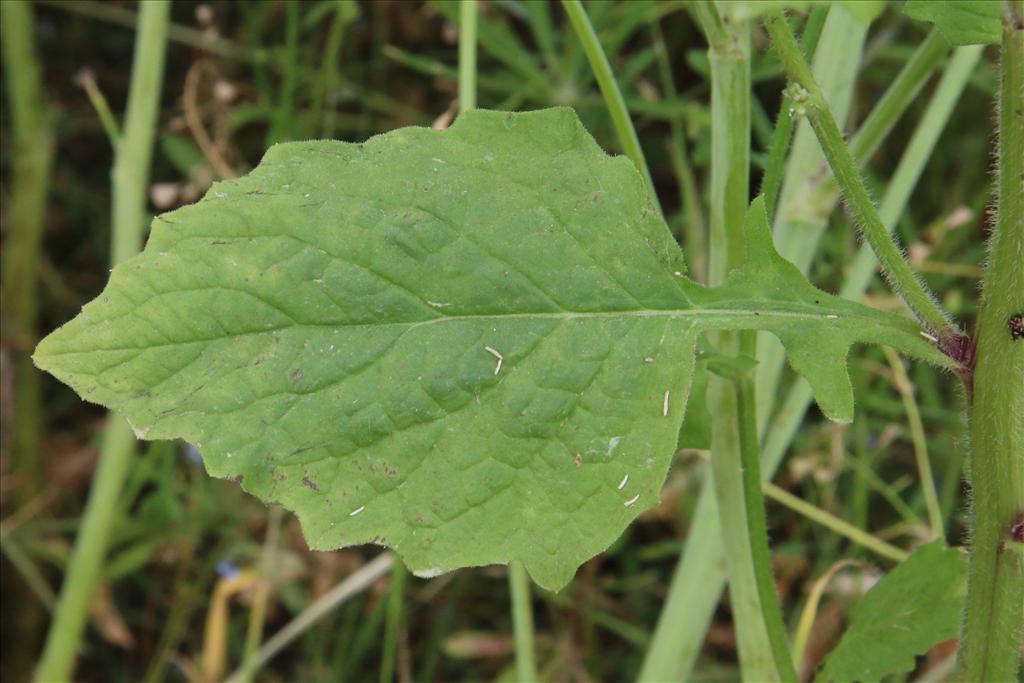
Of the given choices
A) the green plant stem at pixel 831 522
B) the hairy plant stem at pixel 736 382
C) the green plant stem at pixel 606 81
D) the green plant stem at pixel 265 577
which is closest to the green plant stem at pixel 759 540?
the hairy plant stem at pixel 736 382

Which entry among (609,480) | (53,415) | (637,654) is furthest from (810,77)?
(53,415)

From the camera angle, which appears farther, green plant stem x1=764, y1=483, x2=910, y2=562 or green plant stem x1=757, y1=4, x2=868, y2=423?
green plant stem x1=764, y1=483, x2=910, y2=562

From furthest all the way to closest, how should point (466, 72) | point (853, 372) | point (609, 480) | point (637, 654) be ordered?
point (637, 654), point (853, 372), point (466, 72), point (609, 480)

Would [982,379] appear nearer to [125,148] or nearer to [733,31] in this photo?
[733,31]

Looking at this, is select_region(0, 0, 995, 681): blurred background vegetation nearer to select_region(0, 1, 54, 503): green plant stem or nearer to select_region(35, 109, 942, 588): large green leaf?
select_region(0, 1, 54, 503): green plant stem

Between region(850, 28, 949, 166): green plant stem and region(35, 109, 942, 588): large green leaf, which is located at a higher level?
region(850, 28, 949, 166): green plant stem

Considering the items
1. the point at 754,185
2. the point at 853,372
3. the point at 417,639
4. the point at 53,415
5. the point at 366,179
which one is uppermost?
the point at 366,179

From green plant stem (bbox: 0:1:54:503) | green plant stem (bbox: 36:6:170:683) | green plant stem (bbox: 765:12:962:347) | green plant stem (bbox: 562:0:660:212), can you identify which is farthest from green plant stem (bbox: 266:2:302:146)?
green plant stem (bbox: 765:12:962:347)
